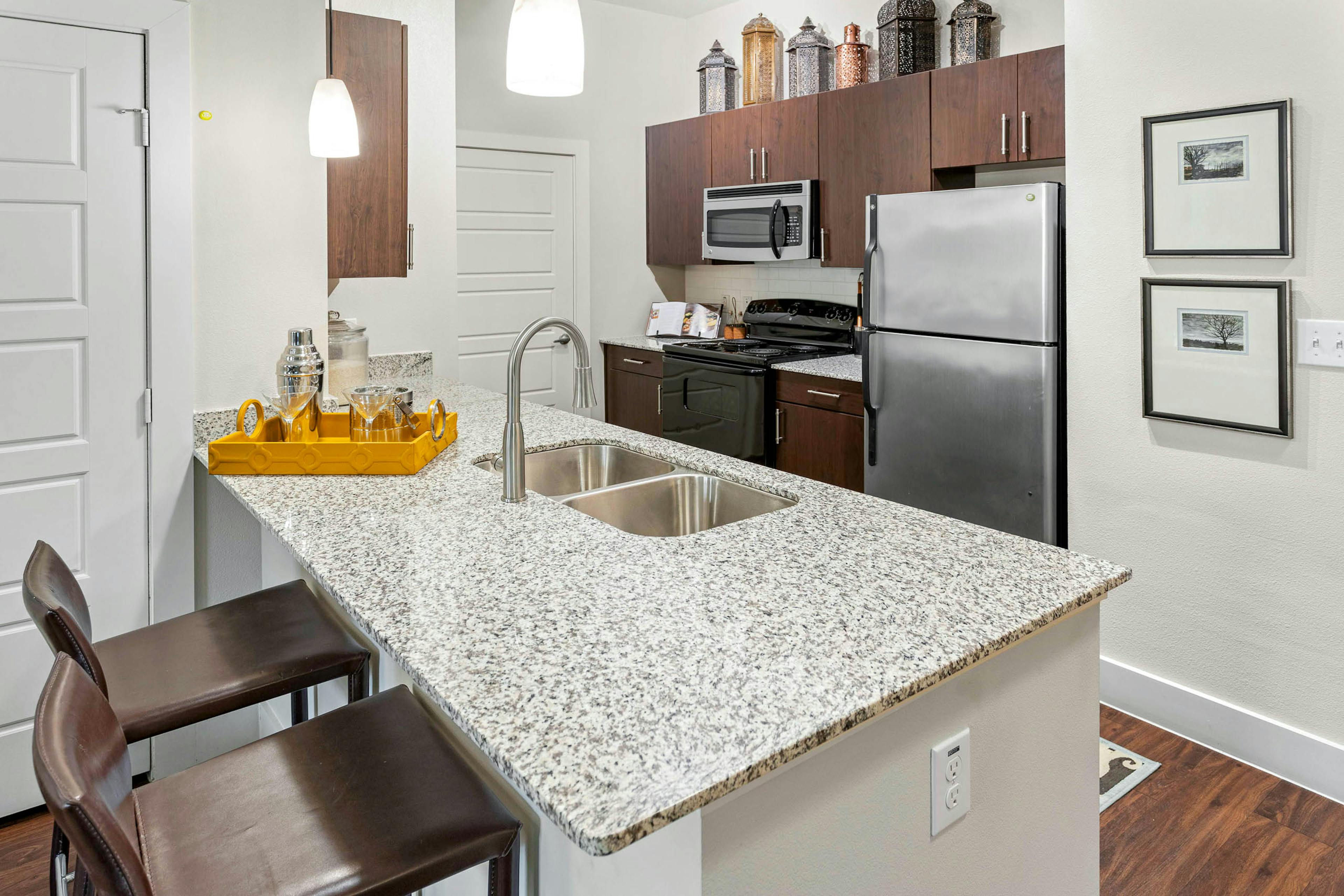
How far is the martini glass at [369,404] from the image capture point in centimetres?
213

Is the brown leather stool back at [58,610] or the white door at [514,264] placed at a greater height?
the white door at [514,264]

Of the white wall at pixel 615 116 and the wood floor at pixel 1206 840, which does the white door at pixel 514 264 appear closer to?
the white wall at pixel 615 116

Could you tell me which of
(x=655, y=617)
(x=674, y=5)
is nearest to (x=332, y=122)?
(x=655, y=617)

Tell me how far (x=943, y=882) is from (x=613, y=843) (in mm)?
661

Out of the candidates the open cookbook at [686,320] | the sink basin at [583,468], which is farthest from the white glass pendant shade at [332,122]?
the open cookbook at [686,320]

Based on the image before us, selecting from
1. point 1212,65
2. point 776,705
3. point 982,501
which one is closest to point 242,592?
point 776,705

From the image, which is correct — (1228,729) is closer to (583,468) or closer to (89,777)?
(583,468)

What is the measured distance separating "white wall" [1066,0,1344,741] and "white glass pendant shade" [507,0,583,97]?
169 cm

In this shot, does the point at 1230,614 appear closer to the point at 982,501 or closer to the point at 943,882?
the point at 982,501

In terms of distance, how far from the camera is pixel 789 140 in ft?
14.4

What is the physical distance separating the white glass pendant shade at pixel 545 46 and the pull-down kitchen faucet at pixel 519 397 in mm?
435

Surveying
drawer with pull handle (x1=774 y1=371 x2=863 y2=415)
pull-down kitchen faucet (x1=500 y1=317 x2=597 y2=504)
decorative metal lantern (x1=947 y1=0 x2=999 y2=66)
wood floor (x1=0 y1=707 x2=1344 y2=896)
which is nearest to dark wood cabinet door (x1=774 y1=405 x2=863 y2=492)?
drawer with pull handle (x1=774 y1=371 x2=863 y2=415)

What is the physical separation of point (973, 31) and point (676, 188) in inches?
76.4

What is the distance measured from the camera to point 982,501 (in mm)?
3088
